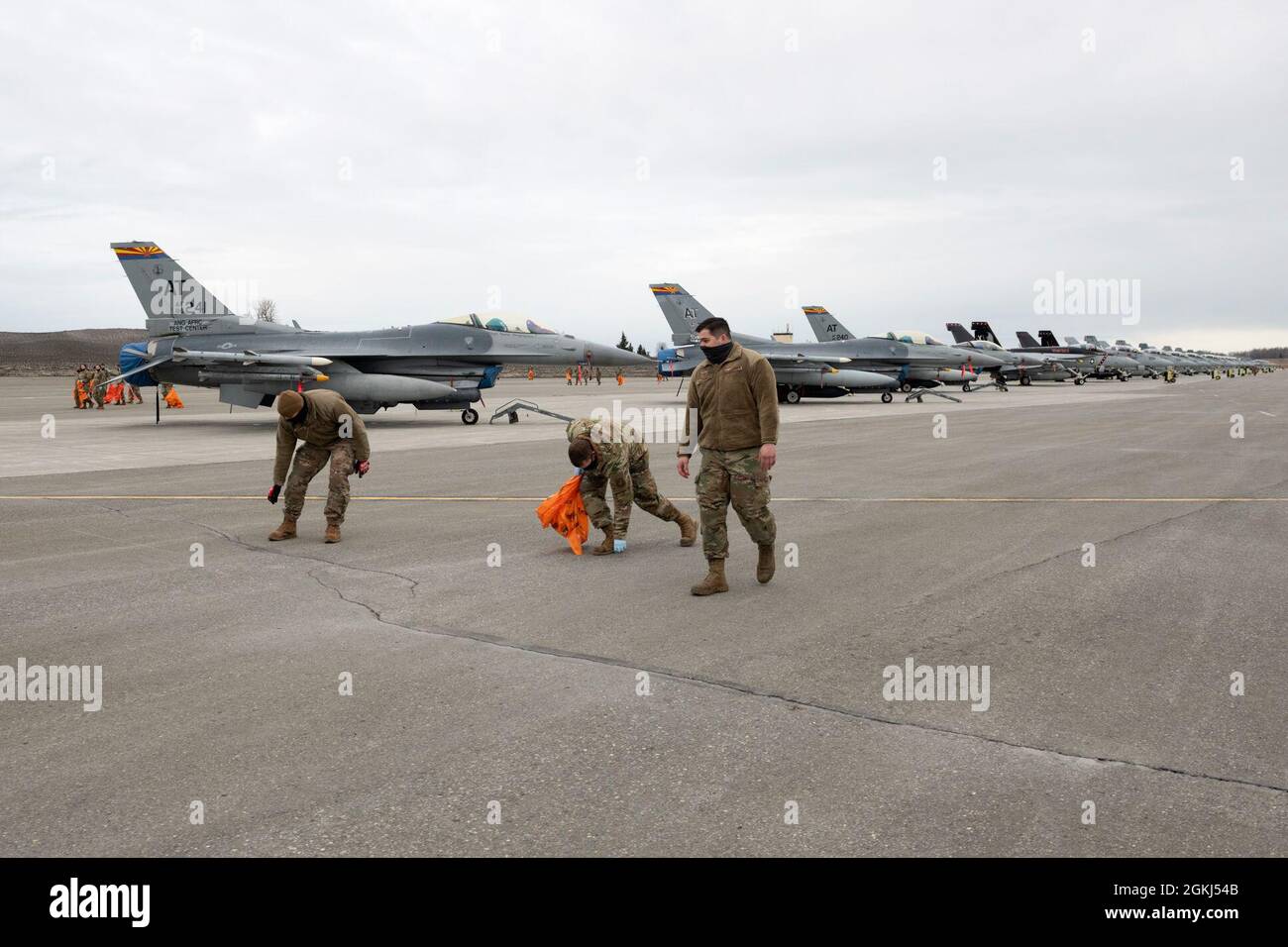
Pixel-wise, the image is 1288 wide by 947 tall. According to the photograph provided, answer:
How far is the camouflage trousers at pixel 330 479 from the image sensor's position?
358 inches

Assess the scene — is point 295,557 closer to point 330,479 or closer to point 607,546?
point 330,479

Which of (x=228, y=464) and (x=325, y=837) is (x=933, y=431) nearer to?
(x=228, y=464)

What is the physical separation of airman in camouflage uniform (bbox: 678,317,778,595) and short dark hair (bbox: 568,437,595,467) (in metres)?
1.30

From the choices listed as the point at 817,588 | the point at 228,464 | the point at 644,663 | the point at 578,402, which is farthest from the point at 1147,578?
the point at 578,402

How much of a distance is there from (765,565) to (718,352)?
1654 millimetres

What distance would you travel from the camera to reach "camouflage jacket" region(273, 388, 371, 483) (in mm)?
9135

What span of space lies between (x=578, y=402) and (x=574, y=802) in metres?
35.8

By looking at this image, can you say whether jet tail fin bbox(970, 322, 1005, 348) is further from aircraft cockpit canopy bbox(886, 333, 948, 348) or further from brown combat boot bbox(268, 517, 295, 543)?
brown combat boot bbox(268, 517, 295, 543)

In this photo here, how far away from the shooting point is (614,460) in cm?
834

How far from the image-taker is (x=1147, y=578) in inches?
282

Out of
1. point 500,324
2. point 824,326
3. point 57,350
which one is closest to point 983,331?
point 824,326

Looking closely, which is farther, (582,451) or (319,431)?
(319,431)

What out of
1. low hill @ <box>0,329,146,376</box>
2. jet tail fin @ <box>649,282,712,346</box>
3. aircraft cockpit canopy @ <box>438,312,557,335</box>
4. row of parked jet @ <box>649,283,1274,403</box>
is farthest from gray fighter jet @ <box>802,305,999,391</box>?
low hill @ <box>0,329,146,376</box>

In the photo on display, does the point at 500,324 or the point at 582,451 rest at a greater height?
the point at 500,324
